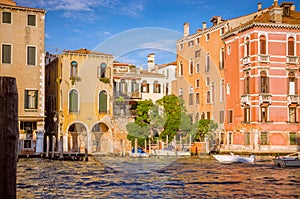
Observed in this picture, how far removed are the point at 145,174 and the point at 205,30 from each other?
55.5 feet

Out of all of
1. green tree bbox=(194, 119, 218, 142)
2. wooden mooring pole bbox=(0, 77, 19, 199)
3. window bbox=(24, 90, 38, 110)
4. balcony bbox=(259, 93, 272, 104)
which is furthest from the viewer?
green tree bbox=(194, 119, 218, 142)

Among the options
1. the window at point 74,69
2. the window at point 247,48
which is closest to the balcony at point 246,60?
the window at point 247,48

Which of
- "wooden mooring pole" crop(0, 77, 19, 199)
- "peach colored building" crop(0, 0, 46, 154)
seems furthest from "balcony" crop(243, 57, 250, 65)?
"wooden mooring pole" crop(0, 77, 19, 199)

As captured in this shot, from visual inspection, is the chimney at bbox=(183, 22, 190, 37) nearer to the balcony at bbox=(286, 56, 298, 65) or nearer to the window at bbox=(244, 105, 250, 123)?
the window at bbox=(244, 105, 250, 123)

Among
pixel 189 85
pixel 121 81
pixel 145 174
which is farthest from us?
pixel 189 85

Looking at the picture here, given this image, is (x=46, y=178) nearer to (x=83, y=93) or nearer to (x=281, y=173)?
(x=281, y=173)

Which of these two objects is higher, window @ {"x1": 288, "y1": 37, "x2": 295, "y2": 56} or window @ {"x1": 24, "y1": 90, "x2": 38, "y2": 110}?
window @ {"x1": 288, "y1": 37, "x2": 295, "y2": 56}

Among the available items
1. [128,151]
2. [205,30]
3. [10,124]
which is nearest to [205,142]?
[128,151]

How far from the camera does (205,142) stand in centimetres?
2953

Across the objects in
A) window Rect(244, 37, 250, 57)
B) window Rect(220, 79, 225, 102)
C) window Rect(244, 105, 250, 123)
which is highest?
window Rect(244, 37, 250, 57)

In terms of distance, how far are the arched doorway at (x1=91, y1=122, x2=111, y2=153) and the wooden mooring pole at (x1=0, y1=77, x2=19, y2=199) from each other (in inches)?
986

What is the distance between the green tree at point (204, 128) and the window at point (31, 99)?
969 centimetres

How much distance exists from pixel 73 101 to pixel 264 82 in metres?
11.2

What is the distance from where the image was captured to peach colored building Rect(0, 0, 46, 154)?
25.4 meters
